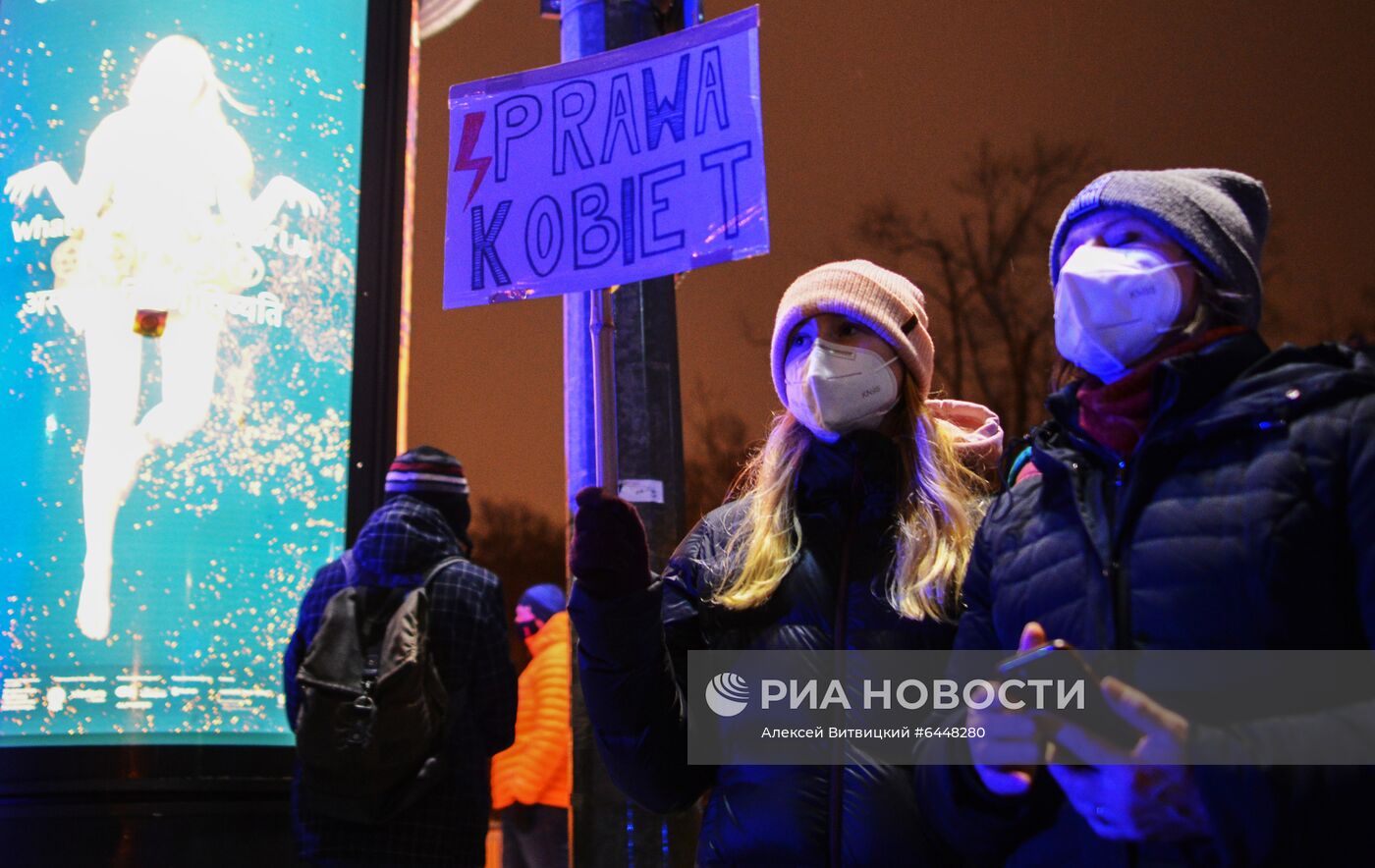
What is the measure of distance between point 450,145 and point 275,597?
11.3ft

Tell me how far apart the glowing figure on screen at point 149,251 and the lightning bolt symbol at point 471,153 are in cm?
339

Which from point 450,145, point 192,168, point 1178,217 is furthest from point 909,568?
point 192,168

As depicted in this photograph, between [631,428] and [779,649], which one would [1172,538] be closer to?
[779,649]

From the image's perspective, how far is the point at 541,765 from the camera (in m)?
5.81

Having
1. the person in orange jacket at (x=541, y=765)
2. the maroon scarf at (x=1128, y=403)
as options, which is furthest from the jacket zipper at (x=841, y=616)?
the person in orange jacket at (x=541, y=765)

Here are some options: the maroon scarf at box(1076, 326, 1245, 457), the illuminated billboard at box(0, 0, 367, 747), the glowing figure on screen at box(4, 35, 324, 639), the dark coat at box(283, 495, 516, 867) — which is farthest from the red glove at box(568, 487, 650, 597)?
the glowing figure on screen at box(4, 35, 324, 639)

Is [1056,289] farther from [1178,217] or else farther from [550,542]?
[550,542]

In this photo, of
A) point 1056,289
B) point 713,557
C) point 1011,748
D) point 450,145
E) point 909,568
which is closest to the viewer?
point 1011,748

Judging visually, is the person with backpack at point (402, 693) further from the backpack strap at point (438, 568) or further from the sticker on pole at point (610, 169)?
the sticker on pole at point (610, 169)

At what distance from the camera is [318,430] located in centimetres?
688

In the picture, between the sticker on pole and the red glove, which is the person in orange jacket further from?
the red glove

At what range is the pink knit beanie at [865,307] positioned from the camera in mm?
2723

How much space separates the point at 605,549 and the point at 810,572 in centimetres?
41

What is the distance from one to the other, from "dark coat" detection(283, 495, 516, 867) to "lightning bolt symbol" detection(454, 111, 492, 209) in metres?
1.14
